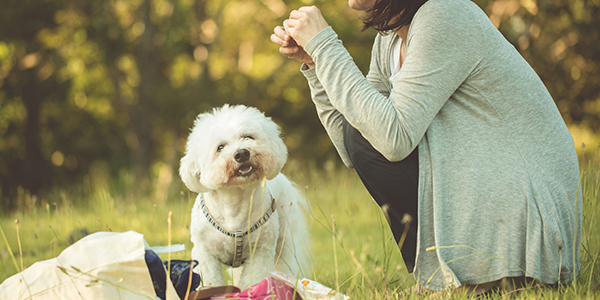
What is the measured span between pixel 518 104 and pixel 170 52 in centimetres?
938

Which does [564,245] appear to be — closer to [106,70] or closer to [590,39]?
[590,39]

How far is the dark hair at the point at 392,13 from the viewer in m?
1.76

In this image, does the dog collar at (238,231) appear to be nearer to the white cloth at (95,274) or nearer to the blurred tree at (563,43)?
the white cloth at (95,274)

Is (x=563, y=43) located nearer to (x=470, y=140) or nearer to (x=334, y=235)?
(x=470, y=140)

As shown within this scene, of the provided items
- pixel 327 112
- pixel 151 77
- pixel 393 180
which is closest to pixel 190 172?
pixel 327 112

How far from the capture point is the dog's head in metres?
2.02

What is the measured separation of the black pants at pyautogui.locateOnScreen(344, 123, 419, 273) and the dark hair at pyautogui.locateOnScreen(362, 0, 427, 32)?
0.41m

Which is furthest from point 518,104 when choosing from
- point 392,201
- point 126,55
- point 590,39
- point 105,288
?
point 126,55

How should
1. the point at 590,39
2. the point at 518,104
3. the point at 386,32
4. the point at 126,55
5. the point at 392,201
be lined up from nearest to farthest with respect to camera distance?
the point at 518,104, the point at 392,201, the point at 386,32, the point at 590,39, the point at 126,55

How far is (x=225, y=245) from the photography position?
2086mm

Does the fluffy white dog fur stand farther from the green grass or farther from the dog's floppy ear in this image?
the green grass

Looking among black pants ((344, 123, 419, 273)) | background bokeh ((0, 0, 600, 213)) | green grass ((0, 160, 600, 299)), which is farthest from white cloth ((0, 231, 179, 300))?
background bokeh ((0, 0, 600, 213))

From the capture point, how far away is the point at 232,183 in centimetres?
203

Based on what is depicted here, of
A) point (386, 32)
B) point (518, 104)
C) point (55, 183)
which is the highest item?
point (386, 32)
